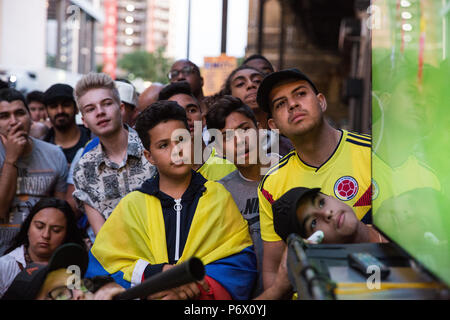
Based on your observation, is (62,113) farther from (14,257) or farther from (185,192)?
(185,192)

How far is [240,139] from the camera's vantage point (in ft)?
11.3

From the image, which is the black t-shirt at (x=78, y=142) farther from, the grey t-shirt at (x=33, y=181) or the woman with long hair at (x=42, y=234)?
the woman with long hair at (x=42, y=234)

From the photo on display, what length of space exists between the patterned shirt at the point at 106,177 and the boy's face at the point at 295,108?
147 centimetres

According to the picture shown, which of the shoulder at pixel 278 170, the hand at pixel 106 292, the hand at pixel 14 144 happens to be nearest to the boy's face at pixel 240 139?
the shoulder at pixel 278 170

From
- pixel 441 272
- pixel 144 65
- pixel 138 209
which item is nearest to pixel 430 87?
pixel 441 272

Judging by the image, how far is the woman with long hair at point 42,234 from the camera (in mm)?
3758

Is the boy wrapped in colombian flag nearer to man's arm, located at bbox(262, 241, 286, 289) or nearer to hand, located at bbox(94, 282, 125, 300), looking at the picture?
man's arm, located at bbox(262, 241, 286, 289)

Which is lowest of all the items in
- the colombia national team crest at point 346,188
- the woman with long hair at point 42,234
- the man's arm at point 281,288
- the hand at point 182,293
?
the woman with long hair at point 42,234

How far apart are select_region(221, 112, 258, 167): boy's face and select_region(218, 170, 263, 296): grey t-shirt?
12 centimetres

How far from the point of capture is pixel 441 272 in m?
1.37

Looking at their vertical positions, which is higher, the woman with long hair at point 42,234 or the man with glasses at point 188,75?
the man with glasses at point 188,75

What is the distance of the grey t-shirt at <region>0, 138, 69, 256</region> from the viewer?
4242 mm

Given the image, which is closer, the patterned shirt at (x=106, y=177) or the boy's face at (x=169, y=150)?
the boy's face at (x=169, y=150)
